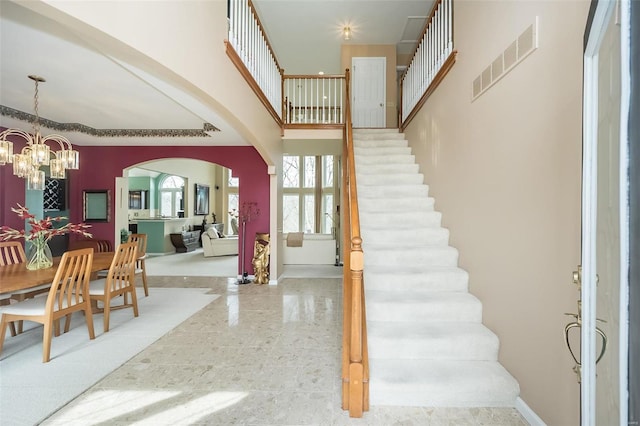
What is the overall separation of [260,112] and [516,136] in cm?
323

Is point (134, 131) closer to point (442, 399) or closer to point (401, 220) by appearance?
point (401, 220)

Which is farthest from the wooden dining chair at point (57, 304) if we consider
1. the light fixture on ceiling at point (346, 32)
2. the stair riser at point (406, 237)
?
the light fixture on ceiling at point (346, 32)

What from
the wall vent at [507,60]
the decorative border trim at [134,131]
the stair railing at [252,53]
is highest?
the stair railing at [252,53]

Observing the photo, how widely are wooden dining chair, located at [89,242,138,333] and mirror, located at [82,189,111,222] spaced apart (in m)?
3.23

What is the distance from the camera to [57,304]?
295cm

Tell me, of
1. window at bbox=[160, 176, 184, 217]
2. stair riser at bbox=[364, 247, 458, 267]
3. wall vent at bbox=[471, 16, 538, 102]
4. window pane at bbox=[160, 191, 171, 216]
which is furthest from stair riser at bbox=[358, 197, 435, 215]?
window pane at bbox=[160, 191, 171, 216]

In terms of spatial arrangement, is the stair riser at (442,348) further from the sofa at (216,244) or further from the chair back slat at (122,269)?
the sofa at (216,244)

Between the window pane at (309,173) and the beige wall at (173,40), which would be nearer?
the beige wall at (173,40)

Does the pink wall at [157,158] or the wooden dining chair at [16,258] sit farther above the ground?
the pink wall at [157,158]

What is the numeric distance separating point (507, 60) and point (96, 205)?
770 cm

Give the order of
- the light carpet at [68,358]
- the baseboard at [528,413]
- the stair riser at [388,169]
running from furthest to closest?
the stair riser at [388,169] → the light carpet at [68,358] → the baseboard at [528,413]

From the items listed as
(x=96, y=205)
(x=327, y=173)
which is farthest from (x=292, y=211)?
(x=96, y=205)

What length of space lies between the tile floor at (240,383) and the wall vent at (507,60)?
95.2 inches

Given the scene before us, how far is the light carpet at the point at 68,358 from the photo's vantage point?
211 cm
